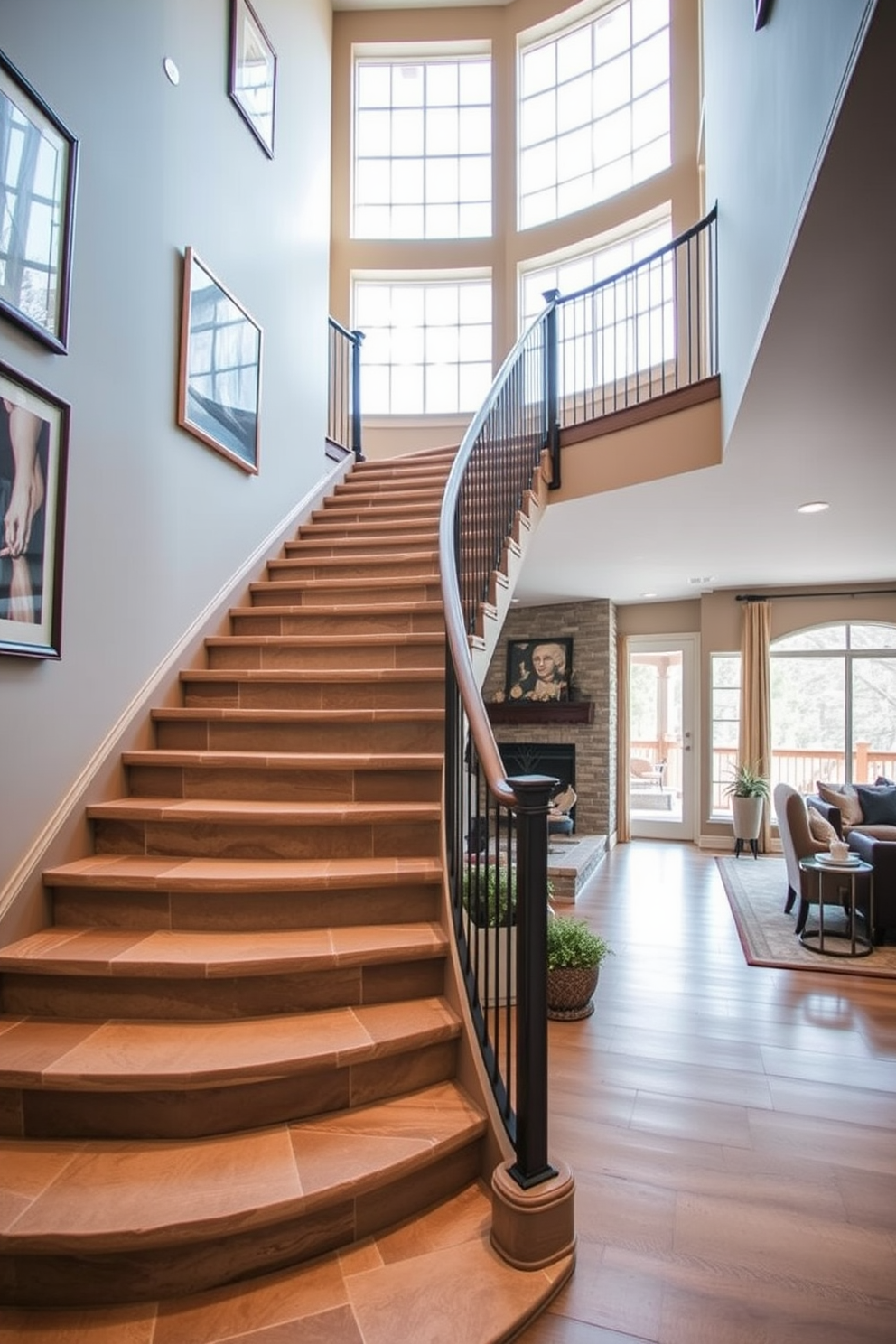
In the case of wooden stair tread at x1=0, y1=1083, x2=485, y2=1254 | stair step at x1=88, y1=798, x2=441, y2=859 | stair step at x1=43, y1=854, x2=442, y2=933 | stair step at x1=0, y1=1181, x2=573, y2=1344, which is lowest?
stair step at x1=0, y1=1181, x2=573, y2=1344

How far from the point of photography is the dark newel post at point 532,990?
5.75 ft

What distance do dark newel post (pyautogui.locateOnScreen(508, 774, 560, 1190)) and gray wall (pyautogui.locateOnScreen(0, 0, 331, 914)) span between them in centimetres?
162

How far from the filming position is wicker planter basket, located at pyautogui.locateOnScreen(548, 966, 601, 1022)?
134 inches

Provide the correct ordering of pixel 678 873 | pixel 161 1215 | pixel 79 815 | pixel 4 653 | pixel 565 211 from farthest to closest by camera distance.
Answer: pixel 565 211 → pixel 678 873 → pixel 79 815 → pixel 4 653 → pixel 161 1215

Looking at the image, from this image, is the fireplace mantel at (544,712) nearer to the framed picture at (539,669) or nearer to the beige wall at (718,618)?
the framed picture at (539,669)

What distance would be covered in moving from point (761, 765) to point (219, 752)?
21.1ft

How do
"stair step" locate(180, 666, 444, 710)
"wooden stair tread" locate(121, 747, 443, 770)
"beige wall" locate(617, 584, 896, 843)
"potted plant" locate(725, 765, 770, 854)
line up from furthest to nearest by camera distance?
"beige wall" locate(617, 584, 896, 843), "potted plant" locate(725, 765, 770, 854), "stair step" locate(180, 666, 444, 710), "wooden stair tread" locate(121, 747, 443, 770)

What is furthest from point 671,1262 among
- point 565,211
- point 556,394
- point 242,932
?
point 565,211

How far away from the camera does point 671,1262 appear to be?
1846 millimetres

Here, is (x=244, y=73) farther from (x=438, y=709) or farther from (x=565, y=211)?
(x=565, y=211)

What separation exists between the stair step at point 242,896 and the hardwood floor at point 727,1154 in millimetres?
973

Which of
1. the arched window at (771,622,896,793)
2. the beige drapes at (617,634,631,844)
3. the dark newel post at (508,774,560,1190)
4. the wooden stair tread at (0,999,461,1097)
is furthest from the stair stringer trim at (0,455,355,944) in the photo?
the arched window at (771,622,896,793)

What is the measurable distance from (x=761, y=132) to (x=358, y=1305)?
3.83 m

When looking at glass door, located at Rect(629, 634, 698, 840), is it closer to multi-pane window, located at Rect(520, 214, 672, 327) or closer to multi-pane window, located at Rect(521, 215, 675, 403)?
multi-pane window, located at Rect(521, 215, 675, 403)
